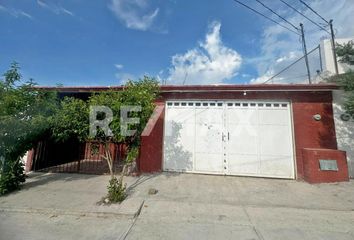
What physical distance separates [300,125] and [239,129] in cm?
207

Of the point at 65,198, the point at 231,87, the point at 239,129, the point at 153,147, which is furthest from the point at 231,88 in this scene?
the point at 65,198

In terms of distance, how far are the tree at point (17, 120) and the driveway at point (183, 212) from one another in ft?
2.11

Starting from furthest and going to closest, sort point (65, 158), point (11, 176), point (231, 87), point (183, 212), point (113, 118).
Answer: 1. point (65, 158)
2. point (231, 87)
3. point (11, 176)
4. point (113, 118)
5. point (183, 212)

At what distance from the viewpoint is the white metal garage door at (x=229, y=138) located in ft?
23.2

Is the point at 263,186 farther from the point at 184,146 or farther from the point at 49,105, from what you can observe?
the point at 49,105

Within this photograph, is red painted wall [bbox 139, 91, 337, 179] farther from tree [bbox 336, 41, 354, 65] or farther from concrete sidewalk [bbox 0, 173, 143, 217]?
tree [bbox 336, 41, 354, 65]

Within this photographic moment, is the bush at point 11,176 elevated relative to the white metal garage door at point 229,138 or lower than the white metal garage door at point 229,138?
lower

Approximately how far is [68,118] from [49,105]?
1.01 meters

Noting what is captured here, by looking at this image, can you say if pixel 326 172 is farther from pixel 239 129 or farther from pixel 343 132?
Result: pixel 239 129

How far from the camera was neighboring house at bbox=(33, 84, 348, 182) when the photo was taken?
692 centimetres

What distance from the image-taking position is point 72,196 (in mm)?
4879

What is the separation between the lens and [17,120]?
4777mm

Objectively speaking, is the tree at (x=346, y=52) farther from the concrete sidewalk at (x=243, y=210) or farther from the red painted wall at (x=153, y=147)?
the red painted wall at (x=153, y=147)

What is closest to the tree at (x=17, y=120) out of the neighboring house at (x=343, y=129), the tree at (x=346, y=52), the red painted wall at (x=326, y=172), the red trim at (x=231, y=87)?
the red trim at (x=231, y=87)
